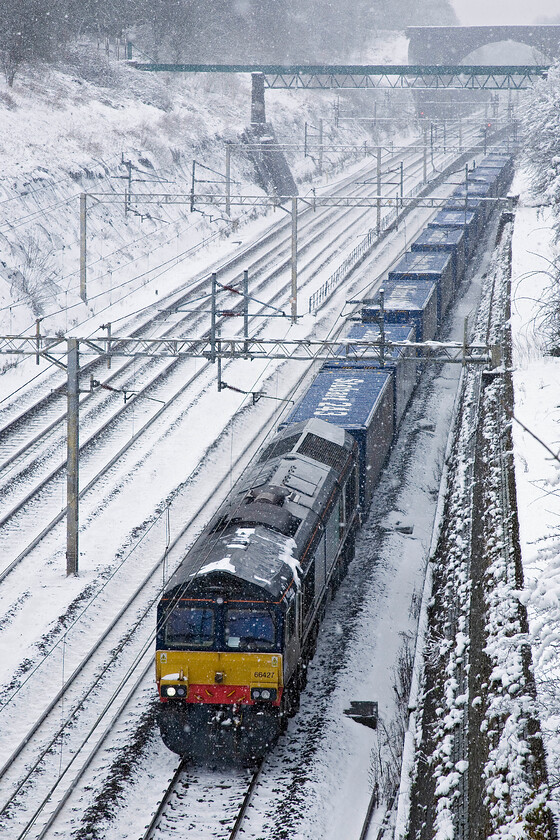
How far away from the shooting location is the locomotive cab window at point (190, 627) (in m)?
13.4

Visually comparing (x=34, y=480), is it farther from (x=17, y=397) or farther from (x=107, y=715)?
(x=107, y=715)

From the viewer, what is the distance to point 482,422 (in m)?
25.0

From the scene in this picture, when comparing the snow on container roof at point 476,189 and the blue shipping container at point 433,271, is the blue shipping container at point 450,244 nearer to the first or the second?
the blue shipping container at point 433,271

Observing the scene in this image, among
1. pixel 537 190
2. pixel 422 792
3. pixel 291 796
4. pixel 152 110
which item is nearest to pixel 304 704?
pixel 291 796

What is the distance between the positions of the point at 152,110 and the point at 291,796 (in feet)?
195

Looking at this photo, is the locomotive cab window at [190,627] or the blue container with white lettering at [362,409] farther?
the blue container with white lettering at [362,409]

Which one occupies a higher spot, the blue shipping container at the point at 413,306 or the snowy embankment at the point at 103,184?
the snowy embankment at the point at 103,184

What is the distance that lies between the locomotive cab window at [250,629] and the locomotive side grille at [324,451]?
18.3ft

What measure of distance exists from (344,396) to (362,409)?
127cm

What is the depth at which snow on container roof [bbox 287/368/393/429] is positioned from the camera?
69.8 ft

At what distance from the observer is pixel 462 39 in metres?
100

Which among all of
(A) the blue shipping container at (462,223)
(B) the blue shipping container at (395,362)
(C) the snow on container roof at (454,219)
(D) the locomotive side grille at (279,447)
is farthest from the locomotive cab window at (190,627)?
(C) the snow on container roof at (454,219)

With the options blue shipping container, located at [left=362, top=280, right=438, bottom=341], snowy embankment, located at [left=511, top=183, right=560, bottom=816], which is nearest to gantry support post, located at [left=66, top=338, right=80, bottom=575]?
snowy embankment, located at [left=511, top=183, right=560, bottom=816]

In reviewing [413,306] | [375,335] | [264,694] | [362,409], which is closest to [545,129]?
[413,306]
